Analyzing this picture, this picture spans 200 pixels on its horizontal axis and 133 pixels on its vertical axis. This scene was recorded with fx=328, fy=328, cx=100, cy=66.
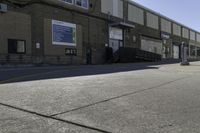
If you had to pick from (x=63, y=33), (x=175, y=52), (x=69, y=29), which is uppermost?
(x=69, y=29)

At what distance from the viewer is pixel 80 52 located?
3616 cm

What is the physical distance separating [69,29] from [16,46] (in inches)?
317

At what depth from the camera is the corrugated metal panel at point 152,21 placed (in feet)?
184

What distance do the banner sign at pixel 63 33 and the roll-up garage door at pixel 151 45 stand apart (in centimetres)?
1977

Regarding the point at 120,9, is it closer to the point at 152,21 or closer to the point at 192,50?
the point at 152,21

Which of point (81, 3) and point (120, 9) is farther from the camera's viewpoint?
point (120, 9)

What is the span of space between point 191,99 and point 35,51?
23.3m

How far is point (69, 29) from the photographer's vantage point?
3456cm

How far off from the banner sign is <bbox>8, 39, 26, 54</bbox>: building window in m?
3.93

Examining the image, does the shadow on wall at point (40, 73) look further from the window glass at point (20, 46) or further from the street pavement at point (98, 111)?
the window glass at point (20, 46)

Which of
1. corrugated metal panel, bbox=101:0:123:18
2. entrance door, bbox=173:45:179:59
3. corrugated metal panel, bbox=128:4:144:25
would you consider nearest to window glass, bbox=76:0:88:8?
corrugated metal panel, bbox=101:0:123:18

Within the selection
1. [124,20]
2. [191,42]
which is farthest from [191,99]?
[191,42]

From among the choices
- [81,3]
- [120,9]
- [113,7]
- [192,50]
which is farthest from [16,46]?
[192,50]

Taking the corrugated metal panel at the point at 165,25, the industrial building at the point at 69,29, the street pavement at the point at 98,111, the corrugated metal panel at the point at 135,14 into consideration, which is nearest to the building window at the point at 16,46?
the industrial building at the point at 69,29
